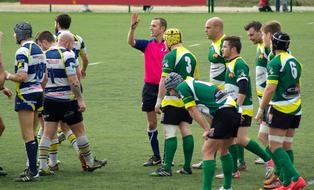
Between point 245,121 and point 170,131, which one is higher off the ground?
point 245,121

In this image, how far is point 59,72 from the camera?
1236 centimetres

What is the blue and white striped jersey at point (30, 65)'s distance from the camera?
11945 millimetres

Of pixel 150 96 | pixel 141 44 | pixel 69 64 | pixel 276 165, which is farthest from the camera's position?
pixel 141 44

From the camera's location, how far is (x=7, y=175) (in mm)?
12672

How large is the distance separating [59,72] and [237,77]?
2434mm

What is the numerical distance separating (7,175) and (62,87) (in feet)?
4.90

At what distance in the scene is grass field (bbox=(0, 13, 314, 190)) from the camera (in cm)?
1230

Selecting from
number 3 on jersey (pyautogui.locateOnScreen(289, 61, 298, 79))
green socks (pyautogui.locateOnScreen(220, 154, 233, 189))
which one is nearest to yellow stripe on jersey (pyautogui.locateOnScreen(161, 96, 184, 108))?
green socks (pyautogui.locateOnScreen(220, 154, 233, 189))

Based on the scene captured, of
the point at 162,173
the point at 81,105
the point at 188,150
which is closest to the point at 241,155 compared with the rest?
the point at 188,150

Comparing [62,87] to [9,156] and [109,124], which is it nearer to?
[9,156]

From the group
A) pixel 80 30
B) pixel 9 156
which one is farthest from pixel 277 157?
pixel 80 30

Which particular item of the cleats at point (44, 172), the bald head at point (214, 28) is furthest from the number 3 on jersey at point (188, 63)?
the cleats at point (44, 172)

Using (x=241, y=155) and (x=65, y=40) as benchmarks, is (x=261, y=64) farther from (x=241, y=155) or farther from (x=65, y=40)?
(x=65, y=40)

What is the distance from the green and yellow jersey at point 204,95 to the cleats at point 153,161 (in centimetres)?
268
